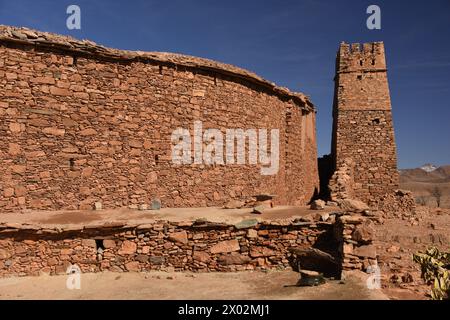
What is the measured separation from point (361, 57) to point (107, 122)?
15.6 metres

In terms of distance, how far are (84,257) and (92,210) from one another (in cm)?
226

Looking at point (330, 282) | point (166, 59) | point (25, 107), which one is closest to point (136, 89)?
point (166, 59)

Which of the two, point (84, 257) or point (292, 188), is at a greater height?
point (292, 188)

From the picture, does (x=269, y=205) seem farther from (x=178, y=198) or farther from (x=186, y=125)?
(x=186, y=125)

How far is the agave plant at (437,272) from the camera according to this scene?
6.42 m

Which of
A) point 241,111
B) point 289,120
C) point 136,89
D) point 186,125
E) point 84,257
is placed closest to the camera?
point 84,257

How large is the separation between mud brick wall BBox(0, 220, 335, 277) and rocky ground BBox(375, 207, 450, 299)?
172cm

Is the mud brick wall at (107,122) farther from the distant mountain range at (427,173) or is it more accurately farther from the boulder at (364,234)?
the distant mountain range at (427,173)

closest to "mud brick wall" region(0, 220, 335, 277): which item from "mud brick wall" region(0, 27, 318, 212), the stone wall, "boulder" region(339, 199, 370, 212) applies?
the stone wall

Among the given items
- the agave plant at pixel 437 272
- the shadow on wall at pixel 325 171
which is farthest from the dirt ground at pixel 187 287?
the shadow on wall at pixel 325 171

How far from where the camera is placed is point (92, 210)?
1010 centimetres

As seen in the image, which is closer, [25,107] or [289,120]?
[25,107]

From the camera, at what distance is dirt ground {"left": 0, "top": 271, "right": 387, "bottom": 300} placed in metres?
6.60
